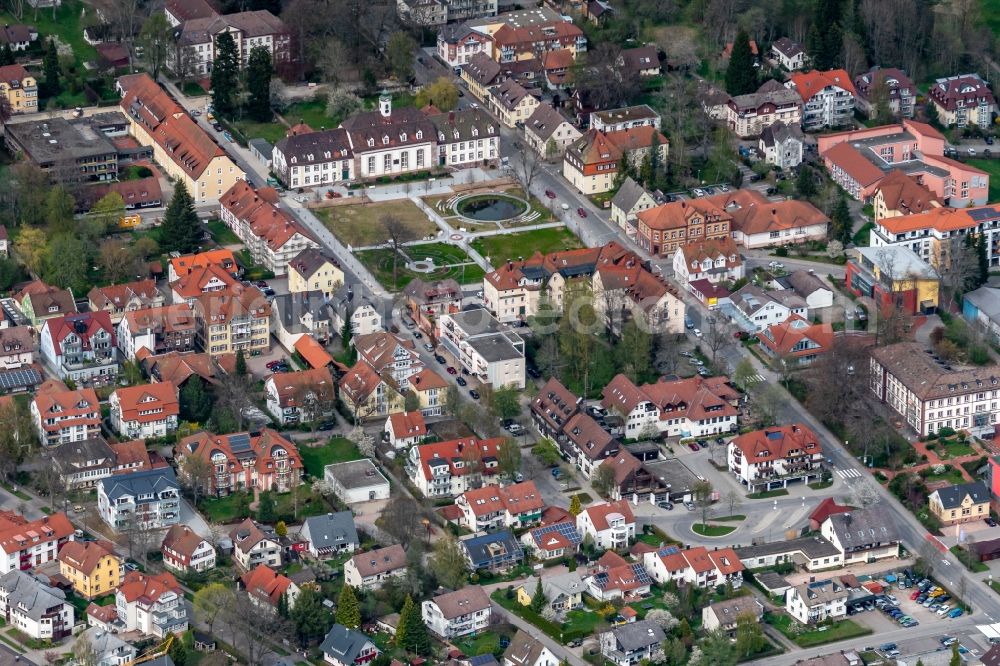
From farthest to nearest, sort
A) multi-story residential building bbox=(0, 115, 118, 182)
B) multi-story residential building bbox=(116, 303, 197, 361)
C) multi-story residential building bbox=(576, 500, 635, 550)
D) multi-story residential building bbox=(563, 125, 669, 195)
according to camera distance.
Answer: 1. multi-story residential building bbox=(563, 125, 669, 195)
2. multi-story residential building bbox=(0, 115, 118, 182)
3. multi-story residential building bbox=(116, 303, 197, 361)
4. multi-story residential building bbox=(576, 500, 635, 550)

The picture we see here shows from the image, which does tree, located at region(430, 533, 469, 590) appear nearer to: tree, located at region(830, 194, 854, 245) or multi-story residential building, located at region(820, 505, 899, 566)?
multi-story residential building, located at region(820, 505, 899, 566)

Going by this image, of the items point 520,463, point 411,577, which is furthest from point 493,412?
point 411,577

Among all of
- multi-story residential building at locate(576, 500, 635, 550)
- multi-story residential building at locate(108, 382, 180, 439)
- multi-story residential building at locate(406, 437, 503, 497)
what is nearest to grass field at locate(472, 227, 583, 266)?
multi-story residential building at locate(406, 437, 503, 497)

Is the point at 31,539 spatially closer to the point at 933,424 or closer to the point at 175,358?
the point at 175,358

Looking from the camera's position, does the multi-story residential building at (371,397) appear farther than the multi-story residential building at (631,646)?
Yes

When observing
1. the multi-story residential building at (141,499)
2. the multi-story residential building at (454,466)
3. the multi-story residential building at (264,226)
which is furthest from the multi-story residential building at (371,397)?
the multi-story residential building at (264,226)

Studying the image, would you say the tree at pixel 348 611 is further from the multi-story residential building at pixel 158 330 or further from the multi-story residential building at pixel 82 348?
the multi-story residential building at pixel 158 330
